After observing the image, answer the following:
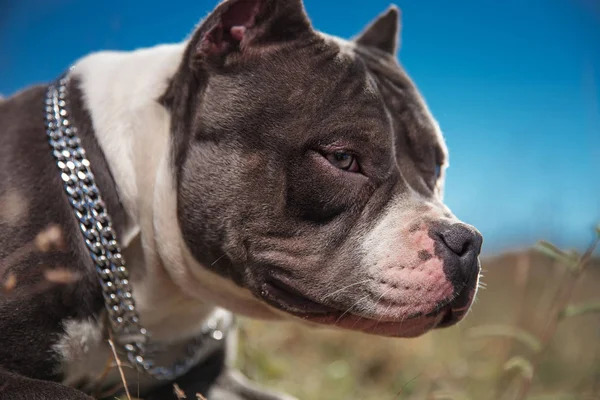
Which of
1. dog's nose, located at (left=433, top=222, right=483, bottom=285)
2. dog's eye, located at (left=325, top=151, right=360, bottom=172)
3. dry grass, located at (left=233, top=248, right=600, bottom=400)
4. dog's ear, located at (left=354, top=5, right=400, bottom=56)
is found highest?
dog's ear, located at (left=354, top=5, right=400, bottom=56)

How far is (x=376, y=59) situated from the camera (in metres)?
3.47

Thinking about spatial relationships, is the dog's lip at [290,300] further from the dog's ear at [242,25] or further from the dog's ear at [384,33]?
the dog's ear at [384,33]

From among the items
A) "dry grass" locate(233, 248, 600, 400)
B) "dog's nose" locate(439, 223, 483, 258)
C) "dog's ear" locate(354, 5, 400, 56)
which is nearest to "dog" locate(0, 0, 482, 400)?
"dog's nose" locate(439, 223, 483, 258)

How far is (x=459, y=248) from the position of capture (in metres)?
2.73

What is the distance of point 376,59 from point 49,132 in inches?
58.7

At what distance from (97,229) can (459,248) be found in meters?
1.38

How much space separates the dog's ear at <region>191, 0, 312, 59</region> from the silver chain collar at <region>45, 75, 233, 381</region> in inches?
24.7

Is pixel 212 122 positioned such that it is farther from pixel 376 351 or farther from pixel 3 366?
pixel 376 351

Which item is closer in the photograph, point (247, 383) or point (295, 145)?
point (295, 145)

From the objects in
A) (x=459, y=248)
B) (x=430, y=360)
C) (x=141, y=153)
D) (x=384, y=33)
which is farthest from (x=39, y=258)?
(x=430, y=360)

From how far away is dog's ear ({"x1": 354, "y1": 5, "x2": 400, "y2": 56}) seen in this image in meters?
3.81

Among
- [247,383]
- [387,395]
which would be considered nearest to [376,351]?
[387,395]

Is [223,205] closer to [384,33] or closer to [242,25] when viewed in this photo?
[242,25]

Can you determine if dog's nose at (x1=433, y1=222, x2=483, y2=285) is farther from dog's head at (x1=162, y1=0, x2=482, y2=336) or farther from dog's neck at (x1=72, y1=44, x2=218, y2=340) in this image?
dog's neck at (x1=72, y1=44, x2=218, y2=340)
